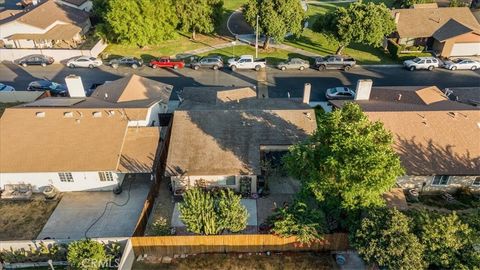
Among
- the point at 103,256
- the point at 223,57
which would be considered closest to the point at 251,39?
the point at 223,57

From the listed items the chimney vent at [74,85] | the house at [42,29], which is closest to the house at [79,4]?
the house at [42,29]

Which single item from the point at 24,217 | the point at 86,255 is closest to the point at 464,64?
the point at 86,255

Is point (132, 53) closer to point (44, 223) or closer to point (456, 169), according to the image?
point (44, 223)

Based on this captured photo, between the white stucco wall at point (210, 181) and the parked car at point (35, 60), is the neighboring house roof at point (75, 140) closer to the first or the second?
the white stucco wall at point (210, 181)

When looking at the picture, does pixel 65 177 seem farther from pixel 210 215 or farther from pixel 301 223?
pixel 301 223

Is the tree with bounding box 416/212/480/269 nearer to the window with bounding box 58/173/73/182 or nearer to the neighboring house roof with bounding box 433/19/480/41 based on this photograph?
the window with bounding box 58/173/73/182

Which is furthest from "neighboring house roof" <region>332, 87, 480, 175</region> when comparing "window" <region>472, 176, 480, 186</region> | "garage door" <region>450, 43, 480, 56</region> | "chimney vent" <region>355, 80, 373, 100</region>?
"garage door" <region>450, 43, 480, 56</region>
